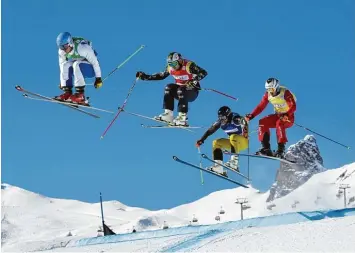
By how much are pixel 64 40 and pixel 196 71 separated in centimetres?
294

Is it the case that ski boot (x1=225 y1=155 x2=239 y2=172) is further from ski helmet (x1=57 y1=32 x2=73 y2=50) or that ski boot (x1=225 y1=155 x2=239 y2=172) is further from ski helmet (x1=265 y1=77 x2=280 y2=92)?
ski helmet (x1=57 y1=32 x2=73 y2=50)

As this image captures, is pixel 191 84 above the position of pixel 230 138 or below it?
above

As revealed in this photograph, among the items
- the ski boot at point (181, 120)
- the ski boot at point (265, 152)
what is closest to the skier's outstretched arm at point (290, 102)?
the ski boot at point (265, 152)

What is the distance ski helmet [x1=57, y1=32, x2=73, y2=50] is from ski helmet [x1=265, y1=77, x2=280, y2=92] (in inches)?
169

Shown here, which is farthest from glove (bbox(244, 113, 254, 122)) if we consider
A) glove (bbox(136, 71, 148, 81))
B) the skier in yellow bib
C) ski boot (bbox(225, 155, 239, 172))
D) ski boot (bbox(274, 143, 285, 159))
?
glove (bbox(136, 71, 148, 81))

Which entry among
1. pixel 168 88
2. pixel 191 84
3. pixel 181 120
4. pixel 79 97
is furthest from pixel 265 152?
pixel 79 97

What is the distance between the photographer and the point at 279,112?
19.0 meters

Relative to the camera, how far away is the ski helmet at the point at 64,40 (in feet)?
60.7

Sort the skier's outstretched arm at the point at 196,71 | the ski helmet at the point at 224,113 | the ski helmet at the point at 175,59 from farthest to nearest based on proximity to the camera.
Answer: the ski helmet at the point at 224,113 → the ski helmet at the point at 175,59 → the skier's outstretched arm at the point at 196,71

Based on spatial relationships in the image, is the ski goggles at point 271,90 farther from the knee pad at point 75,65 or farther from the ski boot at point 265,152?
the knee pad at point 75,65

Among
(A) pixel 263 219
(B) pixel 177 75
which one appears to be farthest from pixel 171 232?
(B) pixel 177 75

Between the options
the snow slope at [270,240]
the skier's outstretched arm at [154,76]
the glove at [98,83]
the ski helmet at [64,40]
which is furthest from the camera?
the skier's outstretched arm at [154,76]

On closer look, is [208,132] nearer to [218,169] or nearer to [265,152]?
[218,169]

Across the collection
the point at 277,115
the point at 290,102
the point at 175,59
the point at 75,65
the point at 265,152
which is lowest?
the point at 265,152
